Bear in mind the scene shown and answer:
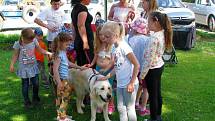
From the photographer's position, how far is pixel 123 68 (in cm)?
451

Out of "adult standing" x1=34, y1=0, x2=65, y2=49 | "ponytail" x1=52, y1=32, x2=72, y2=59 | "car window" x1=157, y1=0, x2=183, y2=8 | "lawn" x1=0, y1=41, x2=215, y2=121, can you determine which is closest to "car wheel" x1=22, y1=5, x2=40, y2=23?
"car window" x1=157, y1=0, x2=183, y2=8

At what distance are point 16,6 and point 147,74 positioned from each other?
45.3 feet

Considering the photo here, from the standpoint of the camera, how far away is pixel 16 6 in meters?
17.7

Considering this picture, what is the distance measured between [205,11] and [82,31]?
1339 centimetres

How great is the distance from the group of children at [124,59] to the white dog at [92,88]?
0.15 metres

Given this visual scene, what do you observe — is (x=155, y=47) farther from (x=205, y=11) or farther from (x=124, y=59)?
(x=205, y=11)

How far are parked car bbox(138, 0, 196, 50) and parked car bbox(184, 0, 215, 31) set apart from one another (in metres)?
3.35

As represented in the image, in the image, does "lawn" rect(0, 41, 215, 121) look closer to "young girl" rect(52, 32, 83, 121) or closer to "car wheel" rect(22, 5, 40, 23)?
"young girl" rect(52, 32, 83, 121)

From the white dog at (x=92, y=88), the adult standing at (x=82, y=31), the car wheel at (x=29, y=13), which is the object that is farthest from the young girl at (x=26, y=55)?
the car wheel at (x=29, y=13)

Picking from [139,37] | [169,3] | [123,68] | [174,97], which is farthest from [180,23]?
[123,68]

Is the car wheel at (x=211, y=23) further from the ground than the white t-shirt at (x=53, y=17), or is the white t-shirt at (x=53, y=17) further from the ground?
the white t-shirt at (x=53, y=17)

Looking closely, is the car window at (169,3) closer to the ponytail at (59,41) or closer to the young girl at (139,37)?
the young girl at (139,37)

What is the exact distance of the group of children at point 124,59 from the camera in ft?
14.6

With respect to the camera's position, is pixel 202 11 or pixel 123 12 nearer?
pixel 123 12
